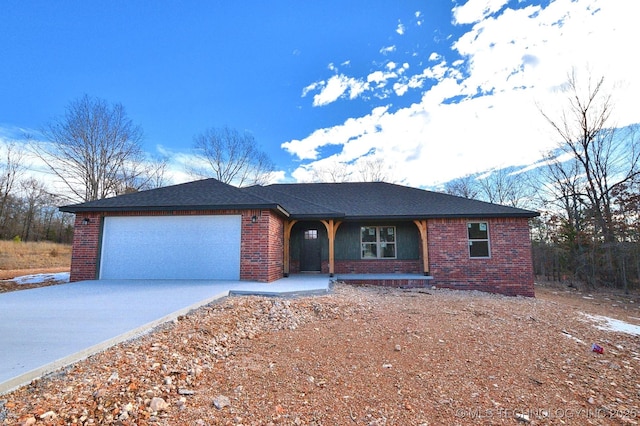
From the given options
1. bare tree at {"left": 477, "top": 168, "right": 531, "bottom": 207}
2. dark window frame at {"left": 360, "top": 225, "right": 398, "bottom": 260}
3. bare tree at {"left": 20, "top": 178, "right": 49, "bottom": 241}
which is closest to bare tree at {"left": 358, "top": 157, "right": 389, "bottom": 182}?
bare tree at {"left": 477, "top": 168, "right": 531, "bottom": 207}

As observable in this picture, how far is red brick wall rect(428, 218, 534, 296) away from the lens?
9.82 m

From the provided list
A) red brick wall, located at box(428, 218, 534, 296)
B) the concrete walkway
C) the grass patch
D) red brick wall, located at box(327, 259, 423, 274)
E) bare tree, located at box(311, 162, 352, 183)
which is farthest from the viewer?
bare tree, located at box(311, 162, 352, 183)

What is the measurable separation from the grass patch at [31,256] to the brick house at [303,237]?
1306 centimetres

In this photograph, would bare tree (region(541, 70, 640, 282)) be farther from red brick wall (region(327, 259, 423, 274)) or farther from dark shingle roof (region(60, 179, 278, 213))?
dark shingle roof (region(60, 179, 278, 213))

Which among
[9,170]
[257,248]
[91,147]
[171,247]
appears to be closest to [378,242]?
[257,248]

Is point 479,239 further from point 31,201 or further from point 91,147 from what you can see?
point 31,201

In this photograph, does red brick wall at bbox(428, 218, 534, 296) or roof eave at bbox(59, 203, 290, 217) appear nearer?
roof eave at bbox(59, 203, 290, 217)

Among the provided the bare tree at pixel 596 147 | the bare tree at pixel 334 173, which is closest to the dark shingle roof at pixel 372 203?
the bare tree at pixel 596 147

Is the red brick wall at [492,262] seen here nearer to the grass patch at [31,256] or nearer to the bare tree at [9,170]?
the grass patch at [31,256]

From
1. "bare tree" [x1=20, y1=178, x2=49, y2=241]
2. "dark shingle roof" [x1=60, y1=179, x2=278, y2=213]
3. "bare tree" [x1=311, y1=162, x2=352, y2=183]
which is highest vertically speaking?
"bare tree" [x1=311, y1=162, x2=352, y2=183]

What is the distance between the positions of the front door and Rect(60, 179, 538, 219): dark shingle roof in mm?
1336

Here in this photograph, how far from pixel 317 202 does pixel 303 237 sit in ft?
5.07

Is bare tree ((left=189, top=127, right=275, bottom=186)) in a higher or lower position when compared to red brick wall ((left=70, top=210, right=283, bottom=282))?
higher

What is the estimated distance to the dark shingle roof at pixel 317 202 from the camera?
8.60 metres
